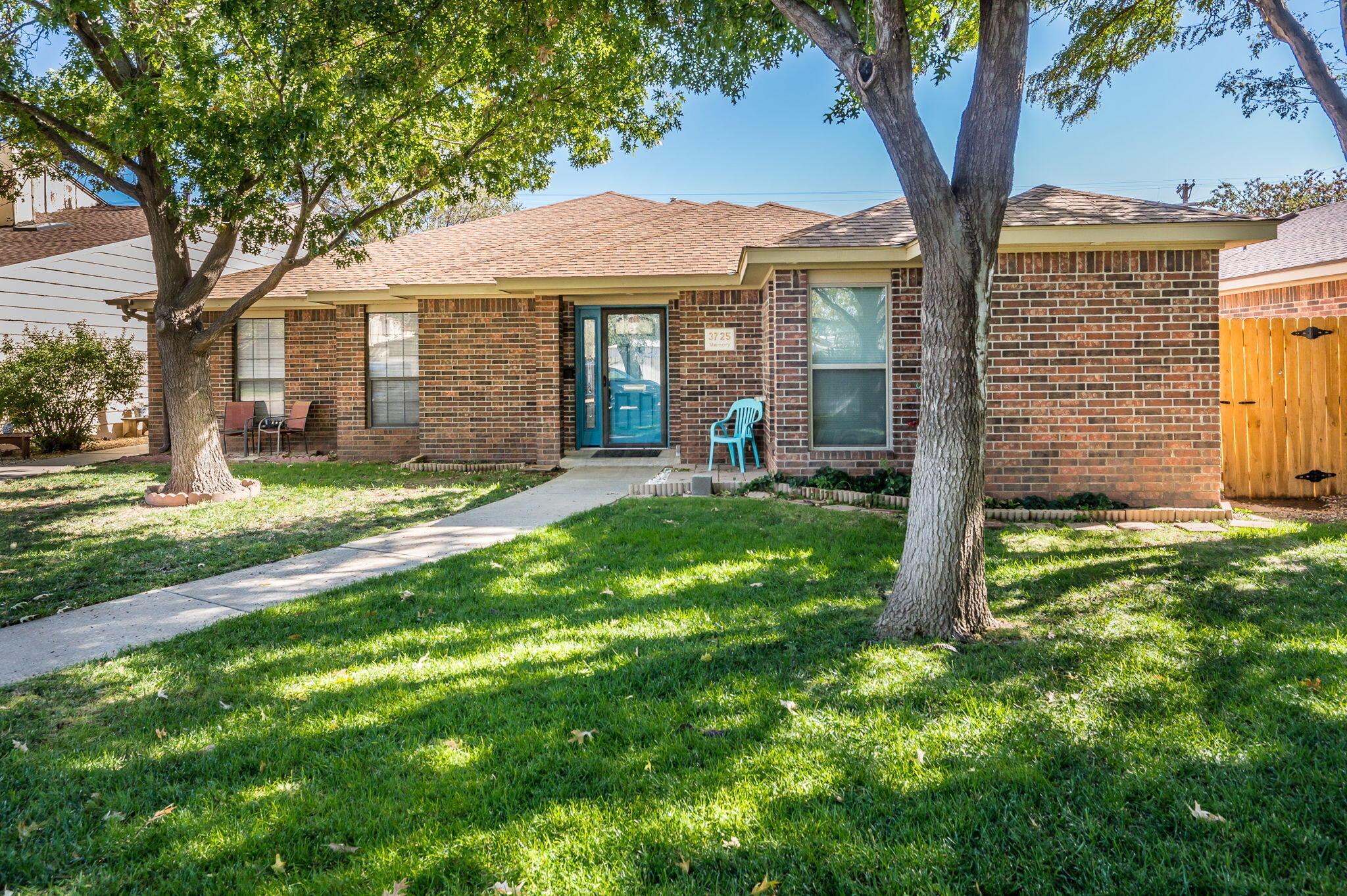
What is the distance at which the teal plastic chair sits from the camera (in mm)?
10688

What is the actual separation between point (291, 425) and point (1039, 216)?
12.8m

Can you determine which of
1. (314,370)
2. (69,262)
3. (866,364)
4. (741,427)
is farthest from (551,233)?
(69,262)

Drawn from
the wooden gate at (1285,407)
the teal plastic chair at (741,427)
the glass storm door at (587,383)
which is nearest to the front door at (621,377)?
the glass storm door at (587,383)

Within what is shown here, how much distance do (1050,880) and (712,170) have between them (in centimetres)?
3587

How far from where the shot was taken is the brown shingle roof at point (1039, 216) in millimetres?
7566

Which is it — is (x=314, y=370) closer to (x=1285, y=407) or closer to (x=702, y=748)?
(x=702, y=748)

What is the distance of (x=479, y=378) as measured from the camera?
43.1ft

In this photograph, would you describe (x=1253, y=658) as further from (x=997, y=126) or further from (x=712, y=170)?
(x=712, y=170)

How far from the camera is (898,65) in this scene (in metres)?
4.30

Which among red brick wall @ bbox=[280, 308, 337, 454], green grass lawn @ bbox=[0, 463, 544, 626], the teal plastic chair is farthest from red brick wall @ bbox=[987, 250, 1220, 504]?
red brick wall @ bbox=[280, 308, 337, 454]

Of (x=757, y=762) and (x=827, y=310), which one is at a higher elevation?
(x=827, y=310)

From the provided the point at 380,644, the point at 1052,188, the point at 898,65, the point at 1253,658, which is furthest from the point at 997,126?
the point at 1052,188

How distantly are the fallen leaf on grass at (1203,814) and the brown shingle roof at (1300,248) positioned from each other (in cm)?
1169

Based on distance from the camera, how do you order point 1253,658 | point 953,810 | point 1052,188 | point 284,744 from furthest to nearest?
point 1052,188
point 1253,658
point 284,744
point 953,810
